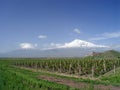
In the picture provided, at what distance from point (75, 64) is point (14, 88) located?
150 ft

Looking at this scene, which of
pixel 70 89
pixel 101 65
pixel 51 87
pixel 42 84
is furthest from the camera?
pixel 101 65

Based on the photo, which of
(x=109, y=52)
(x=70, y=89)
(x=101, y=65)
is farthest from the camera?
(x=109, y=52)

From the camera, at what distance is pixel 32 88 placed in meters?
17.8

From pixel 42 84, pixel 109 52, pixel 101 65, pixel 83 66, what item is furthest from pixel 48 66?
pixel 109 52

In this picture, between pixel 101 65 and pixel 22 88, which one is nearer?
pixel 22 88

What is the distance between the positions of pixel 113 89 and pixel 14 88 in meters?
7.67

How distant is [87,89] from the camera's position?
1677cm

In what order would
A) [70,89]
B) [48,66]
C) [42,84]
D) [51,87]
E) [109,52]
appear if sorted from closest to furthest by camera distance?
1. [70,89]
2. [51,87]
3. [42,84]
4. [48,66]
5. [109,52]

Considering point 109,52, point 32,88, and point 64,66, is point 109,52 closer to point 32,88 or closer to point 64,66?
point 64,66

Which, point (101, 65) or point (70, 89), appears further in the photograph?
point (101, 65)

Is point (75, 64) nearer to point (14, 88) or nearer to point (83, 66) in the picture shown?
point (83, 66)

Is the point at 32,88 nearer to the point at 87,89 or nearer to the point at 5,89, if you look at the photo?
the point at 5,89

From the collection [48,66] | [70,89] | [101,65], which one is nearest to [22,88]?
[70,89]

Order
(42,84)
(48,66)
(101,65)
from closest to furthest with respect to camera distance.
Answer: (42,84)
(101,65)
(48,66)
